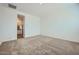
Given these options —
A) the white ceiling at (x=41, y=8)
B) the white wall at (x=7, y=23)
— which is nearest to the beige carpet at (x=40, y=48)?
the white wall at (x=7, y=23)

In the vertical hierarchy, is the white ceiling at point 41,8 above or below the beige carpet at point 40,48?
above

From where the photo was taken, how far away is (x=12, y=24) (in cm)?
206

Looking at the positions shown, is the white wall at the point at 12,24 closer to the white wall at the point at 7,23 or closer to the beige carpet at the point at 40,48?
the white wall at the point at 7,23

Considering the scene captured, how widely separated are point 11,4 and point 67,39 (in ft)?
3.95

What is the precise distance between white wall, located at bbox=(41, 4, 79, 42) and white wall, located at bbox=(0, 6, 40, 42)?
158 millimetres

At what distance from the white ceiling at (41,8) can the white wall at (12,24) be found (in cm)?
9

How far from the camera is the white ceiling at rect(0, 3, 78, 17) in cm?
202

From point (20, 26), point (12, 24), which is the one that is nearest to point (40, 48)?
point (20, 26)

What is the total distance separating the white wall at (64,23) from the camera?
1997 mm

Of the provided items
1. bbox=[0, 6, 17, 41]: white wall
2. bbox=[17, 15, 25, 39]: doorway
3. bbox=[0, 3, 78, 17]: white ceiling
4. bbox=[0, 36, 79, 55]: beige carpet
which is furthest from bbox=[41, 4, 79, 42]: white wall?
bbox=[0, 6, 17, 41]: white wall

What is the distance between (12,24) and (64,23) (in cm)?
97

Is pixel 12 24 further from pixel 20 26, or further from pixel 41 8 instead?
pixel 41 8

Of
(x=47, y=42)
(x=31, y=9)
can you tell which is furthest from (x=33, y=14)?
(x=47, y=42)

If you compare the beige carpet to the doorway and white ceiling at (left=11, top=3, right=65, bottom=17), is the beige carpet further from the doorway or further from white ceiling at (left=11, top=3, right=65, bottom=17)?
white ceiling at (left=11, top=3, right=65, bottom=17)
